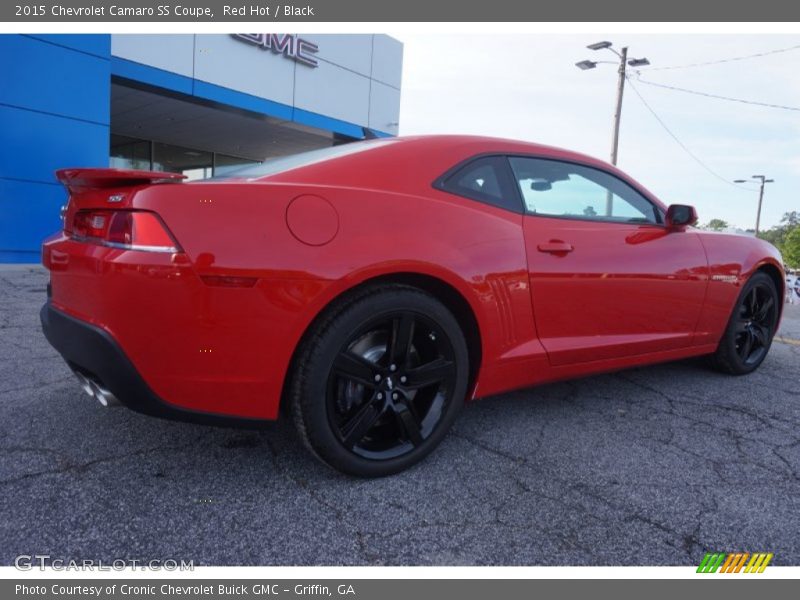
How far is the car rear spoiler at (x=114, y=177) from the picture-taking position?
72.6 inches

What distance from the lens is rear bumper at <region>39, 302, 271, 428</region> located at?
1.76 metres

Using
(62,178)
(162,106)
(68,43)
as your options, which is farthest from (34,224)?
(62,178)

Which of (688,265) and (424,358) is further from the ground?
(688,265)

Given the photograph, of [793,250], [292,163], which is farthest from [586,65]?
[793,250]

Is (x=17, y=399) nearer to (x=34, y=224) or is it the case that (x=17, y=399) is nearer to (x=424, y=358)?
(x=424, y=358)

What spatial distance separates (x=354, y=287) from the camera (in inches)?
78.7

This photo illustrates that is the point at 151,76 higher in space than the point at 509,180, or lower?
higher

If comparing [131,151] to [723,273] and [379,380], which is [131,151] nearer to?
[723,273]

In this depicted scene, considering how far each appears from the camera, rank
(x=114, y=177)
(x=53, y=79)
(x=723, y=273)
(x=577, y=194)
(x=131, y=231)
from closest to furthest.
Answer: (x=131, y=231) < (x=114, y=177) < (x=577, y=194) < (x=723, y=273) < (x=53, y=79)

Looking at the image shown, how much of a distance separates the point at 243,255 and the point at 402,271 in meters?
0.57

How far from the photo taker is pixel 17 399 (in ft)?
Answer: 9.14

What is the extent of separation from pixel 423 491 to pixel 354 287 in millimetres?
770

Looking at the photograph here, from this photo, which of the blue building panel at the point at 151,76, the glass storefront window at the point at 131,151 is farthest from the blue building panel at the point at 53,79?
the glass storefront window at the point at 131,151

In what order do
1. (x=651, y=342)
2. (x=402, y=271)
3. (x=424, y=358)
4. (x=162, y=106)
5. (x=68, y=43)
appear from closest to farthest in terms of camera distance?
(x=402, y=271) → (x=424, y=358) → (x=651, y=342) → (x=68, y=43) → (x=162, y=106)
